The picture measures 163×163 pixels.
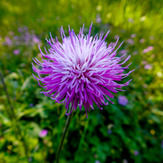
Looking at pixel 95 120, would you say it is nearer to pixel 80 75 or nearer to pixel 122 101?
pixel 122 101

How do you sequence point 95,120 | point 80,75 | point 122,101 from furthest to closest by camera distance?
point 122,101, point 95,120, point 80,75

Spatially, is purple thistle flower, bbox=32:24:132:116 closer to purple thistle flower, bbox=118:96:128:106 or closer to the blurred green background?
the blurred green background

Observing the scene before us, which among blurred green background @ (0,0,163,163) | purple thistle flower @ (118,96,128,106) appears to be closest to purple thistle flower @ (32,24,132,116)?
blurred green background @ (0,0,163,163)

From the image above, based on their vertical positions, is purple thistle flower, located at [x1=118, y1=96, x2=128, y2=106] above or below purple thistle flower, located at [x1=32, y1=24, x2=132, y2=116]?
below

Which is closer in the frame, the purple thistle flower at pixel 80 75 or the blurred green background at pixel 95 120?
the purple thistle flower at pixel 80 75

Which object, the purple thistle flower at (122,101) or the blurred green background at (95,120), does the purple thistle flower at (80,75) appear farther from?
the purple thistle flower at (122,101)

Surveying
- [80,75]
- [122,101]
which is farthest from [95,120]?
[80,75]

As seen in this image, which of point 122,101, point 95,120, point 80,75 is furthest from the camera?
point 122,101

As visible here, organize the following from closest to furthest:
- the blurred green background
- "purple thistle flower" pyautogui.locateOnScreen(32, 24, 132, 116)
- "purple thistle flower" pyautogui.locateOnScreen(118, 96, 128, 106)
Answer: "purple thistle flower" pyautogui.locateOnScreen(32, 24, 132, 116), the blurred green background, "purple thistle flower" pyautogui.locateOnScreen(118, 96, 128, 106)

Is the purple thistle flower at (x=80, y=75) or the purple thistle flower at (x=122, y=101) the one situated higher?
the purple thistle flower at (x=80, y=75)

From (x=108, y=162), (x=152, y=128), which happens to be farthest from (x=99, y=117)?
(x=152, y=128)

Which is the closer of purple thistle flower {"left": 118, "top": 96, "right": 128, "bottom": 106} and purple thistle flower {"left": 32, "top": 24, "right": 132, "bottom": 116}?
purple thistle flower {"left": 32, "top": 24, "right": 132, "bottom": 116}

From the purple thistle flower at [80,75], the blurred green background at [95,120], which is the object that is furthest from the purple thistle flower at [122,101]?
the purple thistle flower at [80,75]
